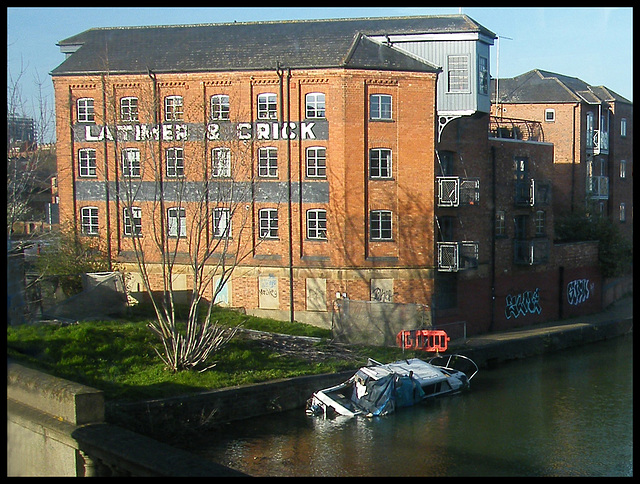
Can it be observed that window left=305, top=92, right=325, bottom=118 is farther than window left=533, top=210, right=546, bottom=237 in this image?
No

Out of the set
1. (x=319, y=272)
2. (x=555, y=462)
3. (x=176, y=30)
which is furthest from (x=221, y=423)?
(x=176, y=30)

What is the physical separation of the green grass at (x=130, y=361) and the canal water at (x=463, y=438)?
154 cm

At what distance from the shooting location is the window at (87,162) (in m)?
30.1

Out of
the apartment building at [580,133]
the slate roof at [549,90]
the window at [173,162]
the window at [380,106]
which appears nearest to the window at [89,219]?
the window at [173,162]

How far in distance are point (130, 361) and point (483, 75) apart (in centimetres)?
1666

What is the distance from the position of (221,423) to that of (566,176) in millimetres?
27986

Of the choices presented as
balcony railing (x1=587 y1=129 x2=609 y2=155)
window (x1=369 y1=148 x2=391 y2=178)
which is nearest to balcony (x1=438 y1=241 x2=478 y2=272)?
window (x1=369 y1=148 x2=391 y2=178)

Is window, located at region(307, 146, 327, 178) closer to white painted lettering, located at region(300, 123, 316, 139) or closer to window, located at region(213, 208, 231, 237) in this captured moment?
white painted lettering, located at region(300, 123, 316, 139)

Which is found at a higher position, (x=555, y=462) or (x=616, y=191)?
(x=616, y=191)

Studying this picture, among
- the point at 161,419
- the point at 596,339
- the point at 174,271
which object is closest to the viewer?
the point at 161,419

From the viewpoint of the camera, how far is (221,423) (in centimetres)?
1939

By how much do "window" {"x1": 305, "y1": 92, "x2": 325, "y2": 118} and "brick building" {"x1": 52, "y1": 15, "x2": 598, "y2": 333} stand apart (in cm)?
4

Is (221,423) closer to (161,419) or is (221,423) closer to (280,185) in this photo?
(161,419)

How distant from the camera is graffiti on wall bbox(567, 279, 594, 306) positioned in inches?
1371
